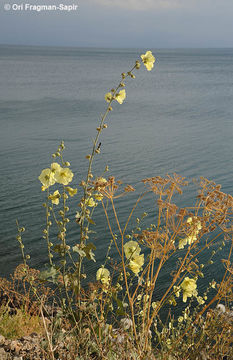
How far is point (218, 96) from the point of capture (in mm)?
26188

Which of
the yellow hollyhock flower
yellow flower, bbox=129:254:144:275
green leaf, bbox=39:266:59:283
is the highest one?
the yellow hollyhock flower

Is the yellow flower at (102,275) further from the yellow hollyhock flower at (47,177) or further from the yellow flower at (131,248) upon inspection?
the yellow hollyhock flower at (47,177)

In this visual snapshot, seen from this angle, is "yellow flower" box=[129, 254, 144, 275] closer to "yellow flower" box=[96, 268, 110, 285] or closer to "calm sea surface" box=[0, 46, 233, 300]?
"yellow flower" box=[96, 268, 110, 285]

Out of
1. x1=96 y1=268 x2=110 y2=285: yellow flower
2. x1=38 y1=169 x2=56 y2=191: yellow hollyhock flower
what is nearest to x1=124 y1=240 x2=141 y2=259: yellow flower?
x1=96 y1=268 x2=110 y2=285: yellow flower

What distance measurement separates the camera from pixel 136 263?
85.2 inches

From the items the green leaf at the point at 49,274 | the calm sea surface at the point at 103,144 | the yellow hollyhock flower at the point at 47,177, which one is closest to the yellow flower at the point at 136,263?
the green leaf at the point at 49,274

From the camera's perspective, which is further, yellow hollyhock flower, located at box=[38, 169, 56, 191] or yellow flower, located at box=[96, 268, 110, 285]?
yellow flower, located at box=[96, 268, 110, 285]

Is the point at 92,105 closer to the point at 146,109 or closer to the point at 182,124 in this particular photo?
the point at 146,109

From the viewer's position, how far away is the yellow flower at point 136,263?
Answer: 209 centimetres

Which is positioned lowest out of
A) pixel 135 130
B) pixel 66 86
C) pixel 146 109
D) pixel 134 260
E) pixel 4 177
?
pixel 134 260

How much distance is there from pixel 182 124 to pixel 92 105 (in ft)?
21.0

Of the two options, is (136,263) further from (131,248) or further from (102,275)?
(102,275)

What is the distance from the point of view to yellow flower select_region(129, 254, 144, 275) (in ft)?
6.87

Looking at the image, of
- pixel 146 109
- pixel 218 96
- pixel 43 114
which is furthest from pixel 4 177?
pixel 218 96
